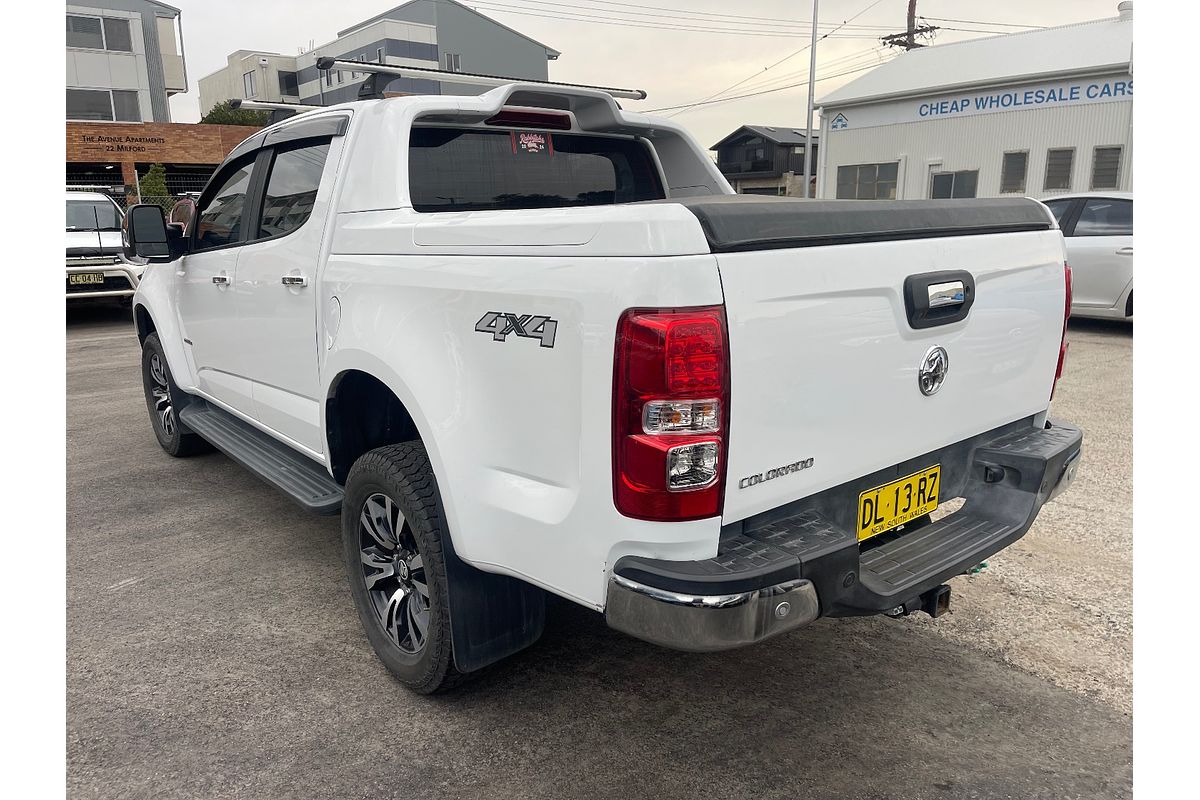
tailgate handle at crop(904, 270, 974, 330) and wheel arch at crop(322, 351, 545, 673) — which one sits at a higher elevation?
tailgate handle at crop(904, 270, 974, 330)

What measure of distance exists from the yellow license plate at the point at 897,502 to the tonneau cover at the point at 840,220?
2.40 ft

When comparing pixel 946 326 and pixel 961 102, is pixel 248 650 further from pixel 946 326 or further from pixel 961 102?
pixel 961 102

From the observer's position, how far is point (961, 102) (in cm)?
2539

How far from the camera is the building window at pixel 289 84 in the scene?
62.5 metres

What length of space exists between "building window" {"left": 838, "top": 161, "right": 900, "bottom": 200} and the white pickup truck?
26435mm

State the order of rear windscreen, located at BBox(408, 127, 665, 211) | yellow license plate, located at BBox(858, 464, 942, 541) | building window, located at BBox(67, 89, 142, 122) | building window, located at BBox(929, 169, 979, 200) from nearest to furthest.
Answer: yellow license plate, located at BBox(858, 464, 942, 541) → rear windscreen, located at BBox(408, 127, 665, 211) → building window, located at BBox(929, 169, 979, 200) → building window, located at BBox(67, 89, 142, 122)

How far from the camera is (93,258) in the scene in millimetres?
12312

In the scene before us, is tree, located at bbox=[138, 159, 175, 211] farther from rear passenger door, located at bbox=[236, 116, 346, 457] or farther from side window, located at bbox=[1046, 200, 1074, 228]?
rear passenger door, located at bbox=[236, 116, 346, 457]

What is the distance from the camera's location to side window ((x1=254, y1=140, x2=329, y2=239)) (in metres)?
3.39

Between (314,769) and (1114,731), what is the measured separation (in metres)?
2.48

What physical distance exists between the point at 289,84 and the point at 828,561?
69675 millimetres

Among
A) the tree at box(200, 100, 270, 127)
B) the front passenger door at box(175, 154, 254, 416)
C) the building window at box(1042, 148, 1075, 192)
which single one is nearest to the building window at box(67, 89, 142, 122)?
the tree at box(200, 100, 270, 127)

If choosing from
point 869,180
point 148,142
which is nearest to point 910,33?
point 869,180

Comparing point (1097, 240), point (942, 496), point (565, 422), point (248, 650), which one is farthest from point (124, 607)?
point (1097, 240)
